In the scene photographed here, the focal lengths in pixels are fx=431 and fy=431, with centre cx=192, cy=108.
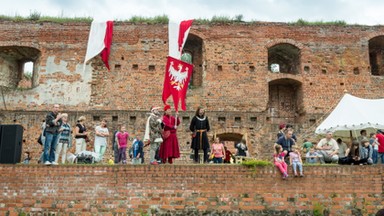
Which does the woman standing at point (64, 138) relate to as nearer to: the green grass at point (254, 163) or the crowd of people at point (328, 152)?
the green grass at point (254, 163)

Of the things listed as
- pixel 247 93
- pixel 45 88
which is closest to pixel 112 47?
pixel 45 88

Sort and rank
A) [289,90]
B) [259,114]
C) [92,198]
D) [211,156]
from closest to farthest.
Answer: [92,198], [211,156], [259,114], [289,90]

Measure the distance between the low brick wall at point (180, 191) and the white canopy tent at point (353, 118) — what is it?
272 cm

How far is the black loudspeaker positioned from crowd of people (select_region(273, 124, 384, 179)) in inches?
218

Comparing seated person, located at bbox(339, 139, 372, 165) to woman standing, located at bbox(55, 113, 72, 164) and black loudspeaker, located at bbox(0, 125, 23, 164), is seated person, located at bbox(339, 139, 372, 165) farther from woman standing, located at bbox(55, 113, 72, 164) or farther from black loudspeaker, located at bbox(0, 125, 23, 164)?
black loudspeaker, located at bbox(0, 125, 23, 164)

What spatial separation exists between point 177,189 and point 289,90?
41.1ft

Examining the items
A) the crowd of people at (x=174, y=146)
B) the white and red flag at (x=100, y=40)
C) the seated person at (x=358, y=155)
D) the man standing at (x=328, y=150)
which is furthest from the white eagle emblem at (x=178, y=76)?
the white and red flag at (x=100, y=40)

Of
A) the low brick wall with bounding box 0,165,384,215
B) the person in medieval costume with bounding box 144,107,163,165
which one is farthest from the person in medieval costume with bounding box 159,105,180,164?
the low brick wall with bounding box 0,165,384,215

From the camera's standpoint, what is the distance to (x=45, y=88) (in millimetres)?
18344

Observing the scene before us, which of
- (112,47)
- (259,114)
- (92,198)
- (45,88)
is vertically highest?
(112,47)

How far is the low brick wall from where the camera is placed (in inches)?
350

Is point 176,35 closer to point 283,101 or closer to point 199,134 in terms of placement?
point 283,101

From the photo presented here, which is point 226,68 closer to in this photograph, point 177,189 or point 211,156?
point 211,156

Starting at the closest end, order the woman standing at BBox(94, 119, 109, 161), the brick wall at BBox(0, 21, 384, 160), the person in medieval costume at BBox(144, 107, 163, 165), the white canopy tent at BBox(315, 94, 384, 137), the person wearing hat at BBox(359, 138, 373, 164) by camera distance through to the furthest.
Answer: the person in medieval costume at BBox(144, 107, 163, 165) < the person wearing hat at BBox(359, 138, 373, 164) < the woman standing at BBox(94, 119, 109, 161) < the white canopy tent at BBox(315, 94, 384, 137) < the brick wall at BBox(0, 21, 384, 160)
